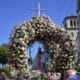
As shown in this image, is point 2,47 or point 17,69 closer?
point 17,69

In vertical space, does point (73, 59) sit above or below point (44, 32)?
below

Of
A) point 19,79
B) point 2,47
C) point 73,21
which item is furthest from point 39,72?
point 73,21

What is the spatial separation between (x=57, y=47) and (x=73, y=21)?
109 metres

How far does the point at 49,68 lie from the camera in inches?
753

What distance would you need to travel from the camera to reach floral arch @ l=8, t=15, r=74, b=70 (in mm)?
18812

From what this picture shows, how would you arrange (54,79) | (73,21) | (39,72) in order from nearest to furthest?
(54,79)
(39,72)
(73,21)

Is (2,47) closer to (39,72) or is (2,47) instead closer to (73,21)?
(73,21)

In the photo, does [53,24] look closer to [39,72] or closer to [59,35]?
[59,35]

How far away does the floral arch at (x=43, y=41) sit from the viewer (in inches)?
741

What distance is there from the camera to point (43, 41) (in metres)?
19.9

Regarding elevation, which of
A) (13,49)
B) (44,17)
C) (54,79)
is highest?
(44,17)

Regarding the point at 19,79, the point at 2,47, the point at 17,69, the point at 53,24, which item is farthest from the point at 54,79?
the point at 2,47

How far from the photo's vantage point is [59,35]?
19.4 metres

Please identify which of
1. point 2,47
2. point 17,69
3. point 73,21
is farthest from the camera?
point 73,21
